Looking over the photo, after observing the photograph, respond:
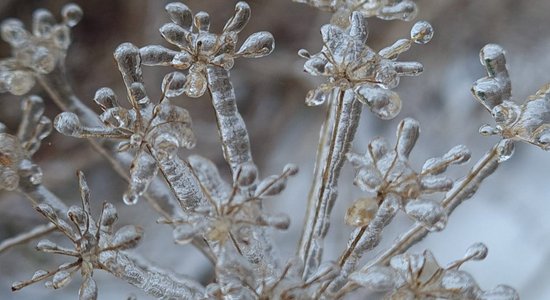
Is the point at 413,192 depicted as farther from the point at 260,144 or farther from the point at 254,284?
the point at 260,144

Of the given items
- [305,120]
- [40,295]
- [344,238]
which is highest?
[305,120]

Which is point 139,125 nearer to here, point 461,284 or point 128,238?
point 128,238

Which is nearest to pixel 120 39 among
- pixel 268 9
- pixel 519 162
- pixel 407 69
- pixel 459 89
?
pixel 268 9

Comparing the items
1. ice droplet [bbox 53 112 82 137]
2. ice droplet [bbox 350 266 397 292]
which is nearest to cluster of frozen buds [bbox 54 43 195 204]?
ice droplet [bbox 53 112 82 137]

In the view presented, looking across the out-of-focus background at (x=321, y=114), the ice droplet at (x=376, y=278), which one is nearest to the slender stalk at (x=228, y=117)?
the ice droplet at (x=376, y=278)

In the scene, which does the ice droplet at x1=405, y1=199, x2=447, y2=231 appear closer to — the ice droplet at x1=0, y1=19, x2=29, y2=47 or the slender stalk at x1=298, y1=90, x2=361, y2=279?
the slender stalk at x1=298, y1=90, x2=361, y2=279

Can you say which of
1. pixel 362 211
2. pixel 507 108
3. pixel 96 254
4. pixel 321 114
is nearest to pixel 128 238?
pixel 96 254

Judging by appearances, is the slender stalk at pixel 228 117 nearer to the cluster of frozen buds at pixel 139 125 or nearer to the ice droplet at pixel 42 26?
the cluster of frozen buds at pixel 139 125
